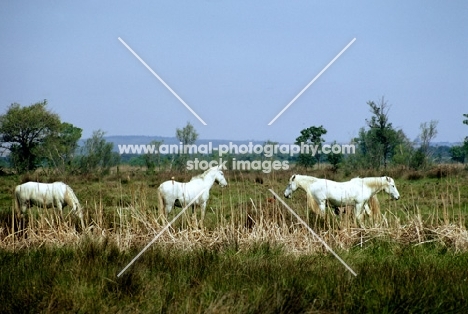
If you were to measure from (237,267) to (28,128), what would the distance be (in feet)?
128

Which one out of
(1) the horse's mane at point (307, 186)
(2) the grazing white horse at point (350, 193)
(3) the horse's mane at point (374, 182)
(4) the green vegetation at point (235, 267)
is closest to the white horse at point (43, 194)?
(4) the green vegetation at point (235, 267)

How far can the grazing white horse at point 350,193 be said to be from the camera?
1224 cm

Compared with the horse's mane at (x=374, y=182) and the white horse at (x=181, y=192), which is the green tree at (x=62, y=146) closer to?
the white horse at (x=181, y=192)

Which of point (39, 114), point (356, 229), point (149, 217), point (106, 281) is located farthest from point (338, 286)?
point (39, 114)

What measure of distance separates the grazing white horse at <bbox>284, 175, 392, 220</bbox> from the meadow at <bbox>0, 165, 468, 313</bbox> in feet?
4.33

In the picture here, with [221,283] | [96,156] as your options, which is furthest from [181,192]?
[96,156]

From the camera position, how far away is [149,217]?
34.4 feet

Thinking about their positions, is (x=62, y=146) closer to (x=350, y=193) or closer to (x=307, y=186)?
(x=307, y=186)

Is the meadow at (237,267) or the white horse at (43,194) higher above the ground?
the white horse at (43,194)

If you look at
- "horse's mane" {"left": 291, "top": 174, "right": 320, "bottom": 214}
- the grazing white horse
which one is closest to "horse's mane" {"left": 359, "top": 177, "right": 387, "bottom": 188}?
the grazing white horse

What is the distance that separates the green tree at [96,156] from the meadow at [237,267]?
803 inches

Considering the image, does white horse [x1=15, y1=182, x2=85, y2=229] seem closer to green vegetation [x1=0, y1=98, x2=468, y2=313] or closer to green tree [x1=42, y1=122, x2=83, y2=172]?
green vegetation [x1=0, y1=98, x2=468, y2=313]

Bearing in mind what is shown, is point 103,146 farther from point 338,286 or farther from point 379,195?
point 338,286

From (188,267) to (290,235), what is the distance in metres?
2.41
